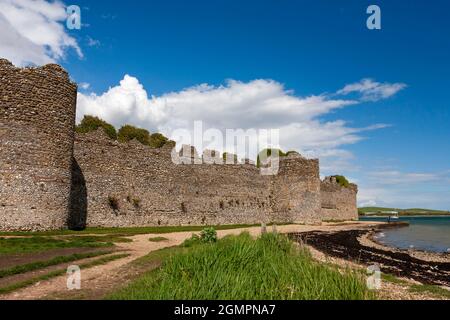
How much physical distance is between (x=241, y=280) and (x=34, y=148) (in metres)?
15.2

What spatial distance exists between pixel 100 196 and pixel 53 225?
6131 mm

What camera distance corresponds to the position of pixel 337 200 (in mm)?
61906

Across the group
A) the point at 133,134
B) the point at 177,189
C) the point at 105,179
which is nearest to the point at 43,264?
the point at 105,179

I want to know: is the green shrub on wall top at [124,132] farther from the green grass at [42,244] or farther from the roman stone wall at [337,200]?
the green grass at [42,244]

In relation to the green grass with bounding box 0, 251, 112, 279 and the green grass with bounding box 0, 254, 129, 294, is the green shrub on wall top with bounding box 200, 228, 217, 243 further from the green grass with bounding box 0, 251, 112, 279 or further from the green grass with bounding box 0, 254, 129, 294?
the green grass with bounding box 0, 251, 112, 279

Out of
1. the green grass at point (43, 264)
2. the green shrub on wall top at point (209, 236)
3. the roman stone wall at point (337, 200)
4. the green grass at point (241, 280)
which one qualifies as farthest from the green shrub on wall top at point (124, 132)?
the green grass at point (241, 280)

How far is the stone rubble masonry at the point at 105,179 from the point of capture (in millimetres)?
19781

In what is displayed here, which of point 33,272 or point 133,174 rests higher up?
point 133,174

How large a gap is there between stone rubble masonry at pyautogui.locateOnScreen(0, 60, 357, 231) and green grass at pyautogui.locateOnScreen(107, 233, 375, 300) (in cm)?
1144

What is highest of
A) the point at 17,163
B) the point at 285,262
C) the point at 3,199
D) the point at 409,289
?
the point at 17,163

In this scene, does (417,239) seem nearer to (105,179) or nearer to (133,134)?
(105,179)

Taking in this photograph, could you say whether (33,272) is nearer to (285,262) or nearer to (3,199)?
(285,262)
